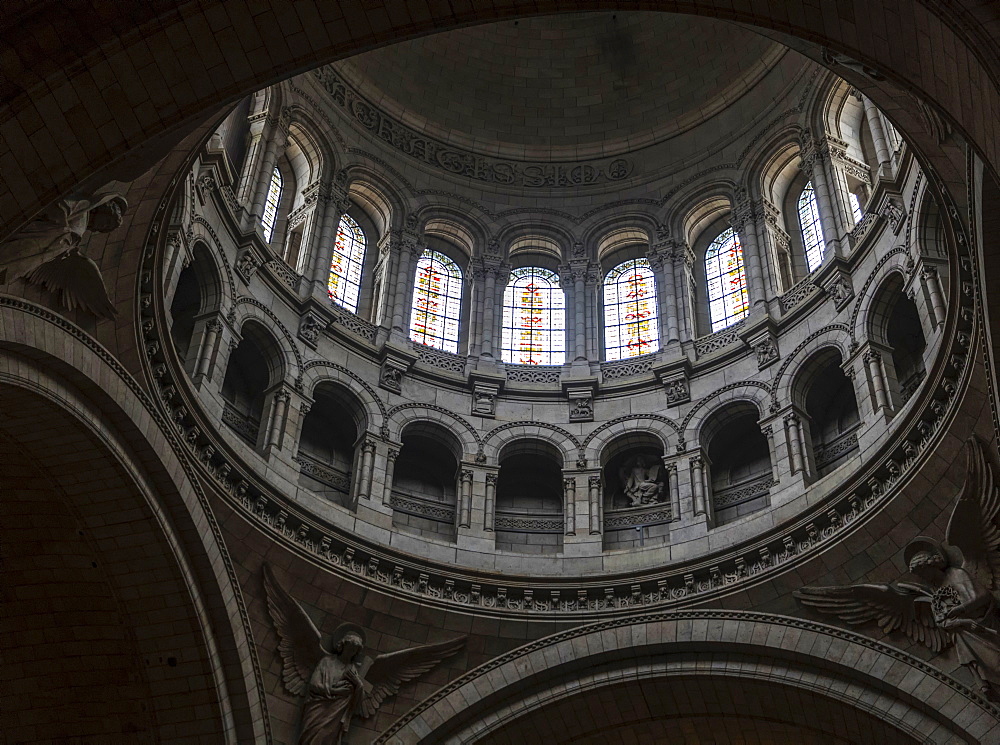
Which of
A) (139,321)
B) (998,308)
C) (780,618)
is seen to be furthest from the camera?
(780,618)

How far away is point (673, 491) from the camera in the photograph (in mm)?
21031

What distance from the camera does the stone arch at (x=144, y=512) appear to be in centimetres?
1487

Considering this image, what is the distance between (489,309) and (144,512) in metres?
9.99

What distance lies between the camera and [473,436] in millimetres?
22125

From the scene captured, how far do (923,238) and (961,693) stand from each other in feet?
21.8

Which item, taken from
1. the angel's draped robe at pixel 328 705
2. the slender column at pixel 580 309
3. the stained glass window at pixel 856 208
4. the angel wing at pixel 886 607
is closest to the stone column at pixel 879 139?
the stained glass window at pixel 856 208

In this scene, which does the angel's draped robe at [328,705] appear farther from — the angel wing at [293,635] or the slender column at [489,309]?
the slender column at [489,309]

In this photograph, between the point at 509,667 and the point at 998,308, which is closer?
the point at 998,308

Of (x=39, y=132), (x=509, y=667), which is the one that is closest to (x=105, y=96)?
(x=39, y=132)

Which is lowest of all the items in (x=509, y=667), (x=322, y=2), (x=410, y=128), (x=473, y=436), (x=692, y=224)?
(x=509, y=667)

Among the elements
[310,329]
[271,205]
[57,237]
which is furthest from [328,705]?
[271,205]

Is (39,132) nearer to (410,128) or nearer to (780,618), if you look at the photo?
(780,618)

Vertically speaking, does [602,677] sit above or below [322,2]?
below

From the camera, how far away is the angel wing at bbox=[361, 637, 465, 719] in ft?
60.4
